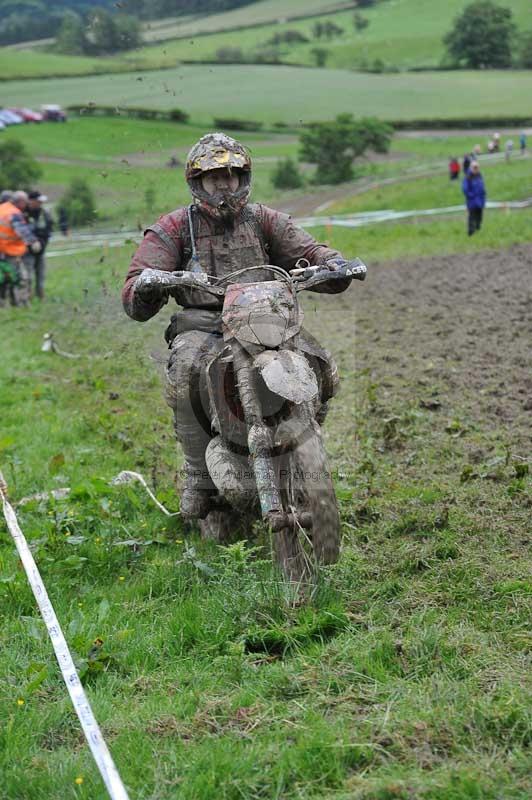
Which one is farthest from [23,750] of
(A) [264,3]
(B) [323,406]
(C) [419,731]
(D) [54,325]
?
(A) [264,3]

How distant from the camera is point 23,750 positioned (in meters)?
4.58

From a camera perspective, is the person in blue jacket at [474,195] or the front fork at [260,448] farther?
the person in blue jacket at [474,195]

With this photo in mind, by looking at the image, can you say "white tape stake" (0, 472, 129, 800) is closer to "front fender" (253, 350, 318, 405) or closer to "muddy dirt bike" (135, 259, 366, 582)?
"muddy dirt bike" (135, 259, 366, 582)

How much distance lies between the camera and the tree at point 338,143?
50750mm

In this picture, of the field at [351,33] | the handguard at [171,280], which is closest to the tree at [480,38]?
the field at [351,33]

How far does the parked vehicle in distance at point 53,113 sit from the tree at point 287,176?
1512 cm

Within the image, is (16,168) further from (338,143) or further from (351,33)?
(351,33)

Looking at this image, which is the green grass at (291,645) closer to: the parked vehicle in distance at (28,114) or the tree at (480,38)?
the parked vehicle in distance at (28,114)

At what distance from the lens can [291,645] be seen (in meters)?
5.32

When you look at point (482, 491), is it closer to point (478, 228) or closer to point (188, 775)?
point (188, 775)

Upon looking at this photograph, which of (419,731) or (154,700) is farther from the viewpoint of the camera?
(154,700)

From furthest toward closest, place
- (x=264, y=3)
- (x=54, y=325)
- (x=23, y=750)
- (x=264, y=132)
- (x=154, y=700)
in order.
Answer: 1. (x=264, y=3)
2. (x=264, y=132)
3. (x=54, y=325)
4. (x=154, y=700)
5. (x=23, y=750)

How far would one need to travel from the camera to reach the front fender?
225 inches

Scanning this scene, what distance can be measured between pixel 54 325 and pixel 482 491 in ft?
39.2
